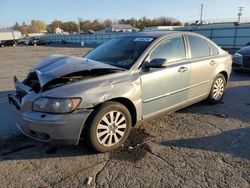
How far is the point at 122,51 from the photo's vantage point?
14.4 ft

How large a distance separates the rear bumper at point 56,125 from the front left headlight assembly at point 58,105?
0.05 m

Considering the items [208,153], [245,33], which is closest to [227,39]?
[245,33]

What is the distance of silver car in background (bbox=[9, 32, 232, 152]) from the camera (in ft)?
10.6

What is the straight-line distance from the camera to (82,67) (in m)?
3.64

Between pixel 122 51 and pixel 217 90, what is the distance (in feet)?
8.14

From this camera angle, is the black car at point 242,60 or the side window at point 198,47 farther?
the black car at point 242,60

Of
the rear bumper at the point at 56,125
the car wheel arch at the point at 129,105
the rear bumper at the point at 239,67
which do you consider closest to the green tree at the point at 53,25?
the rear bumper at the point at 239,67

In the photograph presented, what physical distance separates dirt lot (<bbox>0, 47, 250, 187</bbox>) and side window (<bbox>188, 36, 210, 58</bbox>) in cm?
123

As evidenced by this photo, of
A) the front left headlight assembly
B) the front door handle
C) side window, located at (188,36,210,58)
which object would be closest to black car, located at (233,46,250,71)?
side window, located at (188,36,210,58)

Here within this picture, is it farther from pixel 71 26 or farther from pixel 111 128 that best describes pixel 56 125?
pixel 71 26

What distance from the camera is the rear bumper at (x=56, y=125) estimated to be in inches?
124

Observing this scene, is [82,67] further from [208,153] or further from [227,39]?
[227,39]

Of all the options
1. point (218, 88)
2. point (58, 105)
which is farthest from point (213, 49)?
point (58, 105)

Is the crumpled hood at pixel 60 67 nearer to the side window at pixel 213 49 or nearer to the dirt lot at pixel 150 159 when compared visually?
the dirt lot at pixel 150 159
